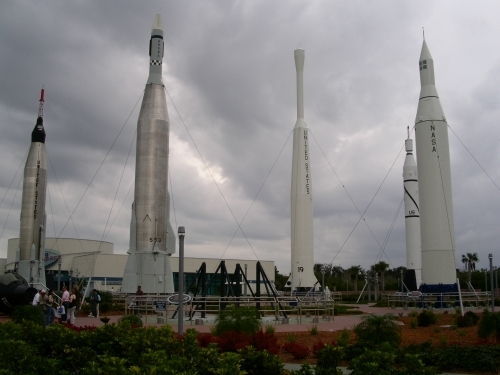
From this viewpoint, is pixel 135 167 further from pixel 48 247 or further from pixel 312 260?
pixel 48 247

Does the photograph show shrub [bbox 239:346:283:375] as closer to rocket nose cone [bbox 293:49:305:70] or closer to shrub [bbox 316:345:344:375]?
shrub [bbox 316:345:344:375]

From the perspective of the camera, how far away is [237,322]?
15250 mm

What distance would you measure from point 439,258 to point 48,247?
182ft

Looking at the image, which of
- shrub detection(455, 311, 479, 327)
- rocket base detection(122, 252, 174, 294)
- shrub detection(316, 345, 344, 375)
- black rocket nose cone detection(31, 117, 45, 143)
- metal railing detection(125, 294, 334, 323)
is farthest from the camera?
black rocket nose cone detection(31, 117, 45, 143)

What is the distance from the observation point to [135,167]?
3291cm

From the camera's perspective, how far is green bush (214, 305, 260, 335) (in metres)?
15.1

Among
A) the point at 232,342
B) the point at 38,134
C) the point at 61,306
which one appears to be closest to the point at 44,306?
the point at 61,306

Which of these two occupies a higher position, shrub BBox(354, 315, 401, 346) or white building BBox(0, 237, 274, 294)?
white building BBox(0, 237, 274, 294)

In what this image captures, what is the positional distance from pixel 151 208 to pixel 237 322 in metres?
17.8

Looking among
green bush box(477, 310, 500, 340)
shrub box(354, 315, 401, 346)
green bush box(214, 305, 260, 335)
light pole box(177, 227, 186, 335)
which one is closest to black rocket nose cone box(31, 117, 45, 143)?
light pole box(177, 227, 186, 335)

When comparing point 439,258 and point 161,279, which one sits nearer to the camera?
point 161,279

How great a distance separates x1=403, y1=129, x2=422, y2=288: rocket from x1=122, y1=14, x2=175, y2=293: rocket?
23.3 m

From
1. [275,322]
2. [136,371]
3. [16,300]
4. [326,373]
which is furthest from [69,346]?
[16,300]

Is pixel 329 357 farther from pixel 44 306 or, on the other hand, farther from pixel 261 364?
pixel 44 306
